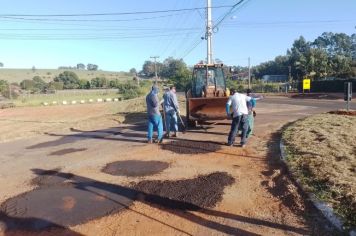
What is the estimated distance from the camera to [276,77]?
97.7m

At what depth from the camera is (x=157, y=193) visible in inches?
287

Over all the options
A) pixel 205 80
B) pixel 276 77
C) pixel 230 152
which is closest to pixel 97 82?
pixel 276 77

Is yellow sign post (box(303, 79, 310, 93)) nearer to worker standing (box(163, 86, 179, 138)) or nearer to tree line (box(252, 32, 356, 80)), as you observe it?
tree line (box(252, 32, 356, 80))

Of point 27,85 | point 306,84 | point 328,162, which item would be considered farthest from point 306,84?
point 27,85

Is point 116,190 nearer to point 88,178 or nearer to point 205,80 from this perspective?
point 88,178

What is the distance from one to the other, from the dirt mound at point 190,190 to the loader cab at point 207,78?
Result: 9267mm

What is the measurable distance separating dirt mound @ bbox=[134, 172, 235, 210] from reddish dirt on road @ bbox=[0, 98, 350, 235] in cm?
7

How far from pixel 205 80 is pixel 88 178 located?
31.7 feet

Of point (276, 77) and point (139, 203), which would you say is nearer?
point (139, 203)

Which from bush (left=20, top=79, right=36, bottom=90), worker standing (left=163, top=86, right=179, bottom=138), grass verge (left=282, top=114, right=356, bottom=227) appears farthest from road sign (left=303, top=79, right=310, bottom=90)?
bush (left=20, top=79, right=36, bottom=90)

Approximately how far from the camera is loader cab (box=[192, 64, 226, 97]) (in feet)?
57.1

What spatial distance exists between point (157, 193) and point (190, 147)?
14.6 feet

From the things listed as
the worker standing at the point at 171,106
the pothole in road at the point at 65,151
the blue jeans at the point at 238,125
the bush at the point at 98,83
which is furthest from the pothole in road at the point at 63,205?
the bush at the point at 98,83

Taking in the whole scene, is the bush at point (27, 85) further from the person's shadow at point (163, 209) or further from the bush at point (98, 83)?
the person's shadow at point (163, 209)
